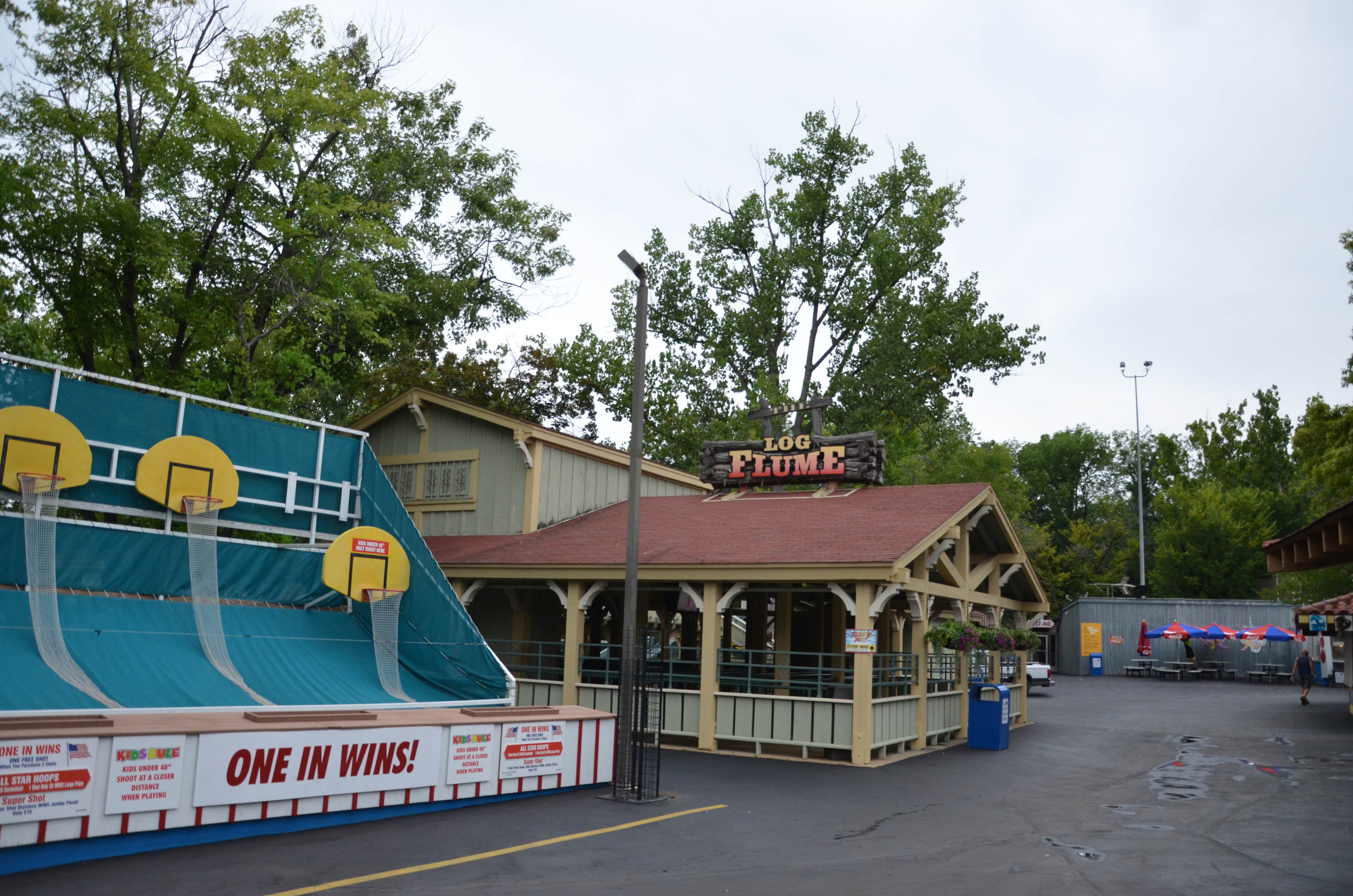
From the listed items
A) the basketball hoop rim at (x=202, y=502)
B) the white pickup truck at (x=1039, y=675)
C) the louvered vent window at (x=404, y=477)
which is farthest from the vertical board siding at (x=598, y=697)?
the white pickup truck at (x=1039, y=675)

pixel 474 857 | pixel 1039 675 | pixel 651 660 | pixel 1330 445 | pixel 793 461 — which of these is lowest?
pixel 474 857

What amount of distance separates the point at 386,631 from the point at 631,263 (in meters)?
7.99

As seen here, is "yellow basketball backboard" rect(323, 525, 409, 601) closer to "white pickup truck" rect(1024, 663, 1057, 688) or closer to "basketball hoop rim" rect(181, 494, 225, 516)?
"basketball hoop rim" rect(181, 494, 225, 516)

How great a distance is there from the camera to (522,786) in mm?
11641

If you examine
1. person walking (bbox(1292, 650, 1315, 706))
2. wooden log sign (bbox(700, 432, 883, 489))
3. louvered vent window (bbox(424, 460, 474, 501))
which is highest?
wooden log sign (bbox(700, 432, 883, 489))

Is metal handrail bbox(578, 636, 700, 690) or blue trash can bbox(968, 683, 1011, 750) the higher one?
metal handrail bbox(578, 636, 700, 690)

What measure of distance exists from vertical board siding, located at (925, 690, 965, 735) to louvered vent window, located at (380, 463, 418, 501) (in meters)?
11.8

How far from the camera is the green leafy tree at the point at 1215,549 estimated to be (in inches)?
1964

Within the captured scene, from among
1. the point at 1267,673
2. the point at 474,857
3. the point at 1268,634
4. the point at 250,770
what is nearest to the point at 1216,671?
the point at 1267,673

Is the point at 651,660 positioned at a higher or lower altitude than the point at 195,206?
lower

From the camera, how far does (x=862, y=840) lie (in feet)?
32.6

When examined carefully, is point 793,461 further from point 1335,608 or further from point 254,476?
point 1335,608

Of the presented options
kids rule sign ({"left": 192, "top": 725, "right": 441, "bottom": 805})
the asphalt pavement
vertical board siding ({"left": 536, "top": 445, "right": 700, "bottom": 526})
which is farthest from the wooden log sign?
kids rule sign ({"left": 192, "top": 725, "right": 441, "bottom": 805})

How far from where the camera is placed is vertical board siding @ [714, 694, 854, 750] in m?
15.3
